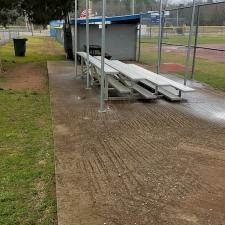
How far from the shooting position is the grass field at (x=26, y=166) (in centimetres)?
371

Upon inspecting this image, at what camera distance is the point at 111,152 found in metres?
5.23

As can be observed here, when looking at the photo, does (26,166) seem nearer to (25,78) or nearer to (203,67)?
(25,78)

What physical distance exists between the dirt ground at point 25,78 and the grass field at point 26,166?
282 centimetres

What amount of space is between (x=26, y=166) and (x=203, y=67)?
42.6ft

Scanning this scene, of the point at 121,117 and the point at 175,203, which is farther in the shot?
the point at 121,117

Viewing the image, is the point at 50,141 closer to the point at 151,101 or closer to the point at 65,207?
the point at 65,207

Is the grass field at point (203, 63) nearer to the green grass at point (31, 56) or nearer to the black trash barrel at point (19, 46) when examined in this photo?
the green grass at point (31, 56)

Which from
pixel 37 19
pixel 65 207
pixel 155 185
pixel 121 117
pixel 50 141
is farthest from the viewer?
pixel 37 19

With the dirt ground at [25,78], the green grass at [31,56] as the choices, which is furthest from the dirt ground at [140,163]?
the green grass at [31,56]

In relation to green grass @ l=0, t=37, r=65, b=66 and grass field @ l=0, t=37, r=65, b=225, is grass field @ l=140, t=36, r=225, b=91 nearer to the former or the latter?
green grass @ l=0, t=37, r=65, b=66

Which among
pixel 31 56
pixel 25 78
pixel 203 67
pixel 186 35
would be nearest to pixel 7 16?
pixel 31 56

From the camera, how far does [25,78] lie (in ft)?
42.2

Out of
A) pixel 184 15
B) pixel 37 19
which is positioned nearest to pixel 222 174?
pixel 184 15

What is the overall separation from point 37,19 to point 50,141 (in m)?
11.6
